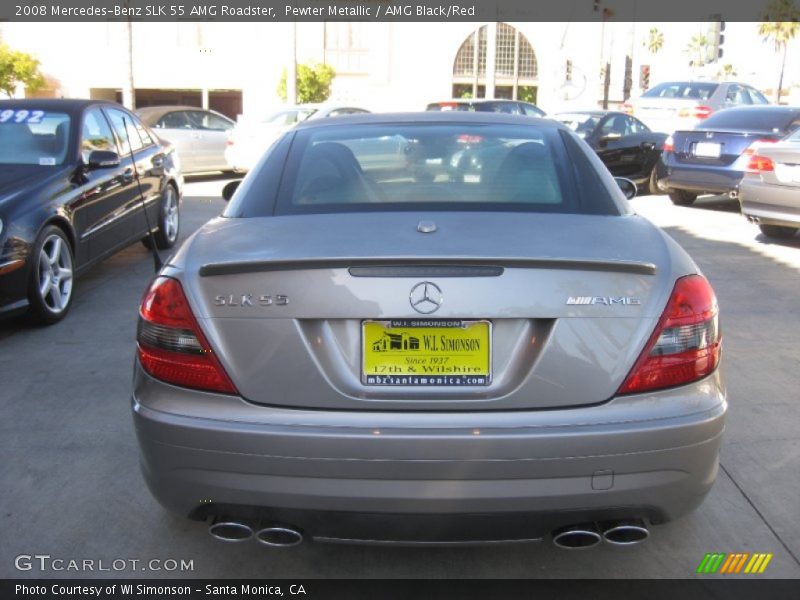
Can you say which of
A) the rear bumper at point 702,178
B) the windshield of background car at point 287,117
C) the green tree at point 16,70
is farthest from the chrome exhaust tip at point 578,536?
the green tree at point 16,70

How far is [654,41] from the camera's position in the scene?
111688 mm

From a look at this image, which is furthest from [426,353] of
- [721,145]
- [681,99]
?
[681,99]

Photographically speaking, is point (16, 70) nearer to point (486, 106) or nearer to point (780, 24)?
point (486, 106)

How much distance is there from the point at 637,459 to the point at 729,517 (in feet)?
3.82

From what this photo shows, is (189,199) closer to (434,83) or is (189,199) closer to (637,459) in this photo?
(637,459)

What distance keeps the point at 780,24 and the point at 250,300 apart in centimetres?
7598

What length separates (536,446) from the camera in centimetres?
254

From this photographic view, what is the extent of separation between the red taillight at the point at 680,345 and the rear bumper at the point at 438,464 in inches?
1.9

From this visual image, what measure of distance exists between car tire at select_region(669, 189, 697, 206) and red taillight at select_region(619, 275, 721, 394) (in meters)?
11.0

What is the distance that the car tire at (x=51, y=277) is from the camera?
6.07 meters

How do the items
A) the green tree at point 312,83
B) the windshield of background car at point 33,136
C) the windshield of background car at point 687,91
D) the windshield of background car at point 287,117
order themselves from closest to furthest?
1. the windshield of background car at point 33,136
2. the windshield of background car at point 287,117
3. the windshield of background car at point 687,91
4. the green tree at point 312,83

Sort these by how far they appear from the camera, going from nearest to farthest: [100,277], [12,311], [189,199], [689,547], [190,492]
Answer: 1. [190,492]
2. [689,547]
3. [12,311]
4. [100,277]
5. [189,199]

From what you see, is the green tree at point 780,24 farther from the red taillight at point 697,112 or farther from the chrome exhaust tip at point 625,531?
the chrome exhaust tip at point 625,531

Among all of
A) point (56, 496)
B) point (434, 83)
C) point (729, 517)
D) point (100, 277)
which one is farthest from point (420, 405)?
point (434, 83)
